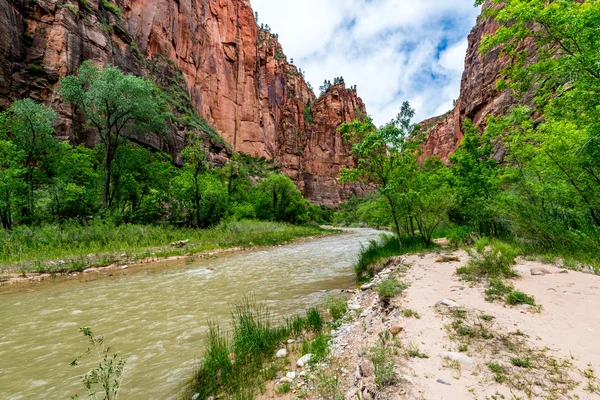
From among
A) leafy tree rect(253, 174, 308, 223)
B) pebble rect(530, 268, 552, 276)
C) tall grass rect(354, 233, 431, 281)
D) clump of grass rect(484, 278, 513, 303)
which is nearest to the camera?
clump of grass rect(484, 278, 513, 303)

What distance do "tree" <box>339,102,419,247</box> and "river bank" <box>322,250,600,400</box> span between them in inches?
254

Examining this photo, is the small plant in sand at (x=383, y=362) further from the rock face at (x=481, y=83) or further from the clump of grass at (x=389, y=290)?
the rock face at (x=481, y=83)

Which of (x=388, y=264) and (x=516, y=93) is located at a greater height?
(x=516, y=93)

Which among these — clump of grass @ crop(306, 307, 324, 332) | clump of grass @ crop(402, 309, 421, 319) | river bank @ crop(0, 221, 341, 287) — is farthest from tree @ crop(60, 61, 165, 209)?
clump of grass @ crop(402, 309, 421, 319)

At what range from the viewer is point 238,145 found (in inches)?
2985

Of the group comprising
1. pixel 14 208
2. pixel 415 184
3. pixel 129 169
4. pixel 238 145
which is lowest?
pixel 415 184

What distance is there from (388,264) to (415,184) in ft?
14.2

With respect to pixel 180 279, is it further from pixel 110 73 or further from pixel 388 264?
pixel 110 73

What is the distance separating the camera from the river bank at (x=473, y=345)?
249cm

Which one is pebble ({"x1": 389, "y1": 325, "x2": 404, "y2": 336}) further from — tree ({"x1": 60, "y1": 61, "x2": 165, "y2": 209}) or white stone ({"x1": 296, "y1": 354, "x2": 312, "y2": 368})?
tree ({"x1": 60, "y1": 61, "x2": 165, "y2": 209})

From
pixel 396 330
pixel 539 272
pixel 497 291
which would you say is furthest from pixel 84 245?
pixel 539 272

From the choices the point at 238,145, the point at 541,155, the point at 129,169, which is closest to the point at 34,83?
the point at 129,169

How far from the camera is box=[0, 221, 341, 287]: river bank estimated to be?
11445mm

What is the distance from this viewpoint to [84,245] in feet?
48.8
